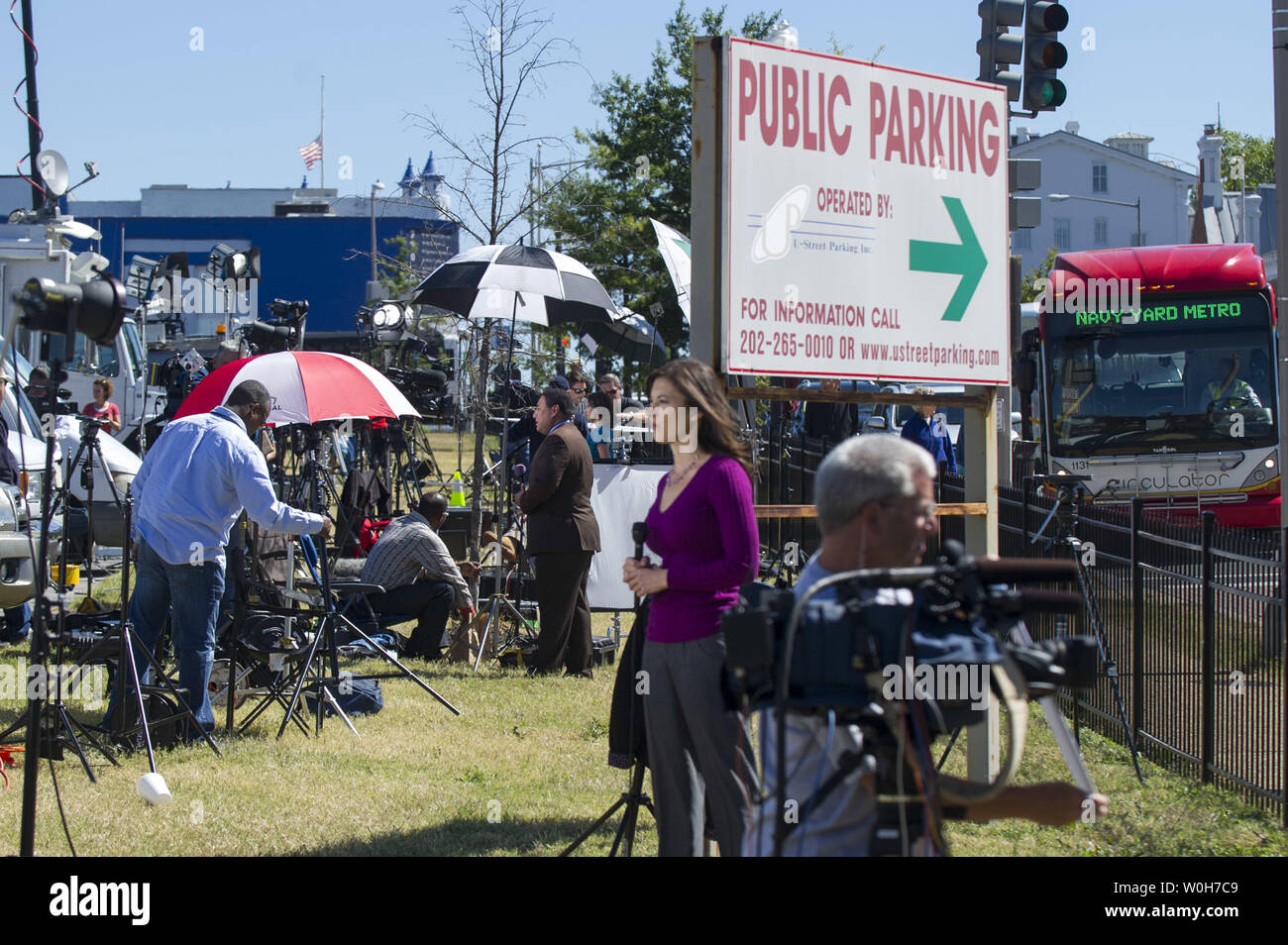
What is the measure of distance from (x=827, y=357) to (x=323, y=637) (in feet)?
13.8

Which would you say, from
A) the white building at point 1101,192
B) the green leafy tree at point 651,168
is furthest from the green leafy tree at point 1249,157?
the green leafy tree at point 651,168

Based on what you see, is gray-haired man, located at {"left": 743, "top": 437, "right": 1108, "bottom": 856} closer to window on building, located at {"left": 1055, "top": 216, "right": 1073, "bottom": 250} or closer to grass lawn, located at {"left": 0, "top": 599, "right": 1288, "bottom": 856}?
grass lawn, located at {"left": 0, "top": 599, "right": 1288, "bottom": 856}

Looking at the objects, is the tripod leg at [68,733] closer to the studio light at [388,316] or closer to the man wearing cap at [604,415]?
the man wearing cap at [604,415]

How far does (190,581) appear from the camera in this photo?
718 cm

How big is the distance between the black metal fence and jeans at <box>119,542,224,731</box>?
4829 millimetres

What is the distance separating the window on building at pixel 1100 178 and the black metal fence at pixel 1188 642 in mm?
60882

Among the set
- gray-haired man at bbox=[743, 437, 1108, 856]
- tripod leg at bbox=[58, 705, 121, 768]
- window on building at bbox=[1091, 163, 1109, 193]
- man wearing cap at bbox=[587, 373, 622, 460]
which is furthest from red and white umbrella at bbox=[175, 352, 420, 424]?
window on building at bbox=[1091, 163, 1109, 193]

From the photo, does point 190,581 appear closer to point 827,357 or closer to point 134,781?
point 134,781

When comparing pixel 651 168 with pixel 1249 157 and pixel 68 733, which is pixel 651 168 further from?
pixel 1249 157

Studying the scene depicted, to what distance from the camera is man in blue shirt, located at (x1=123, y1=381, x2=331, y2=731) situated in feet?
23.4

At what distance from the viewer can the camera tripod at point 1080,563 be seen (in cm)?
724

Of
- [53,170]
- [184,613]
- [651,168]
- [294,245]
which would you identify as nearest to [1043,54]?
[184,613]
